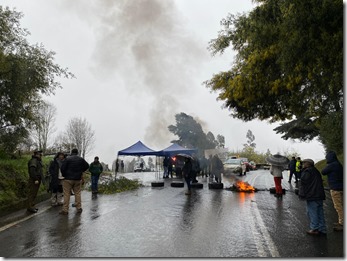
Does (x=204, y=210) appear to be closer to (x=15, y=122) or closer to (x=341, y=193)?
(x=341, y=193)

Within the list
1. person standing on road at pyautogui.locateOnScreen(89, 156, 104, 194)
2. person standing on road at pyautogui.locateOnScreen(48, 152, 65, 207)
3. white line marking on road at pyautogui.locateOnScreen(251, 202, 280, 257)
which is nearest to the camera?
white line marking on road at pyautogui.locateOnScreen(251, 202, 280, 257)

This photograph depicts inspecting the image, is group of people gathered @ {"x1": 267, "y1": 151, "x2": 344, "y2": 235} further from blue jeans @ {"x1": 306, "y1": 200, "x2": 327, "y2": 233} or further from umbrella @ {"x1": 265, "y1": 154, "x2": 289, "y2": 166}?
umbrella @ {"x1": 265, "y1": 154, "x2": 289, "y2": 166}

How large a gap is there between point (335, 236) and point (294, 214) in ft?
9.17

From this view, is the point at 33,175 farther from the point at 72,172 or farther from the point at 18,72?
the point at 18,72

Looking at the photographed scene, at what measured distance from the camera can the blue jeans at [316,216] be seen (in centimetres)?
732

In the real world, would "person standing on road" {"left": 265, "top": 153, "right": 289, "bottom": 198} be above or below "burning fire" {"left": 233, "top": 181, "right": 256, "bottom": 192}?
above

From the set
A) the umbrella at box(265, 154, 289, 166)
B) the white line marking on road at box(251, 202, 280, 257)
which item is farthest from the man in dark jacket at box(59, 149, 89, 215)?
the umbrella at box(265, 154, 289, 166)

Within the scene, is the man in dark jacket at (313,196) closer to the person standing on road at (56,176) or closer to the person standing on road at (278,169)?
the person standing on road at (278,169)

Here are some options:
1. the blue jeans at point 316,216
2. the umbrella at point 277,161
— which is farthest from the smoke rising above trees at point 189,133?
the blue jeans at point 316,216

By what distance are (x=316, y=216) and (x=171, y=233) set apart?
9.61 feet

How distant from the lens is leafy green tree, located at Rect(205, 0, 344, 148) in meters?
8.71

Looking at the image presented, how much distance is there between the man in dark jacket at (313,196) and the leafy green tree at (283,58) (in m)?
3.04

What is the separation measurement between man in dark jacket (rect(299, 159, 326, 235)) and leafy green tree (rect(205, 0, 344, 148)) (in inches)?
120

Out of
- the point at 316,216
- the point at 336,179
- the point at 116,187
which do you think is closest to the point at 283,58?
the point at 336,179
